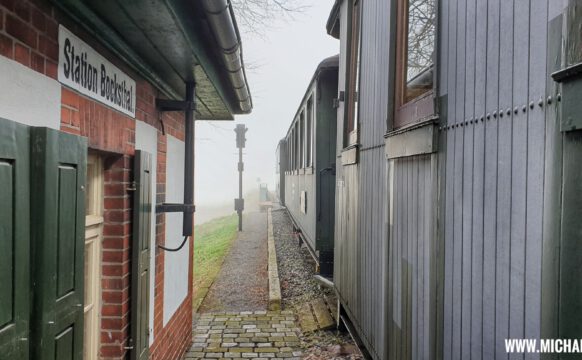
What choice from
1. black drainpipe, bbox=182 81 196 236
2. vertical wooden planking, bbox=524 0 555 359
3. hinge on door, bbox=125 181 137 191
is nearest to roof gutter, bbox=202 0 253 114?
black drainpipe, bbox=182 81 196 236

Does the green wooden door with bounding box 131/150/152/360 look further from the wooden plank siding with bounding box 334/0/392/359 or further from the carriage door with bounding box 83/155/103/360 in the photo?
the wooden plank siding with bounding box 334/0/392/359

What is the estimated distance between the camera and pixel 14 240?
152cm

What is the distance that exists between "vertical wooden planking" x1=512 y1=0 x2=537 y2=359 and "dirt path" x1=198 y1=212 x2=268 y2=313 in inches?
205

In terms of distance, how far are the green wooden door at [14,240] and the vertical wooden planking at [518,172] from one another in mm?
1718

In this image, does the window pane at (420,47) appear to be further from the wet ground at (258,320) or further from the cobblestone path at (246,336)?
the cobblestone path at (246,336)

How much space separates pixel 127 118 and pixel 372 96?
2034 millimetres

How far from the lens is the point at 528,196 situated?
4.99 ft

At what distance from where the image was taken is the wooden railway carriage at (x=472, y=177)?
1.33 meters

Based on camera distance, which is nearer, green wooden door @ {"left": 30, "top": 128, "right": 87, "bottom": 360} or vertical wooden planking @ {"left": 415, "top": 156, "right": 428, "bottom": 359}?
green wooden door @ {"left": 30, "top": 128, "right": 87, "bottom": 360}

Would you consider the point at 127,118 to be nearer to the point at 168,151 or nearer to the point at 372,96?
the point at 168,151

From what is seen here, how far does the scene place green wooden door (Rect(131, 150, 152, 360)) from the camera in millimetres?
2928

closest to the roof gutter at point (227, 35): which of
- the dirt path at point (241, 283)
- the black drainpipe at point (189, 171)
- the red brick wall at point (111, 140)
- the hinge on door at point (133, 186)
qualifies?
the black drainpipe at point (189, 171)

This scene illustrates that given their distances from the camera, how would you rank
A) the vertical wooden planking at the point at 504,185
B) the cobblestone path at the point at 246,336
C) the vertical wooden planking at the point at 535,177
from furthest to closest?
1. the cobblestone path at the point at 246,336
2. the vertical wooden planking at the point at 504,185
3. the vertical wooden planking at the point at 535,177

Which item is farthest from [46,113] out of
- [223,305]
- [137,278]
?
[223,305]
